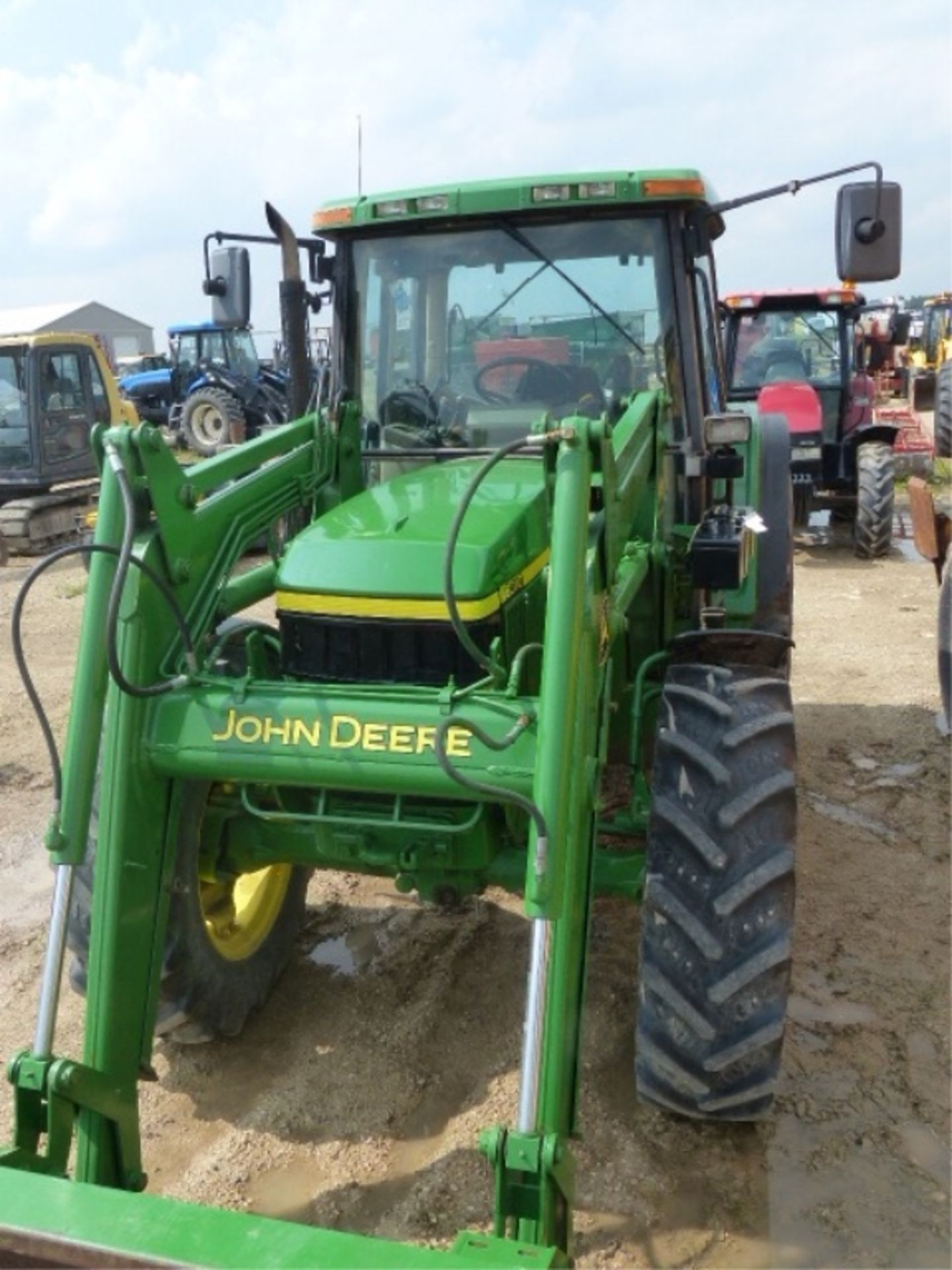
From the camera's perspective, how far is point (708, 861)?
283 centimetres

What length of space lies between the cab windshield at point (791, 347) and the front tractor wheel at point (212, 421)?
8.92 meters

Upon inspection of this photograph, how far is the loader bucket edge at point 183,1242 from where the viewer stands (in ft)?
6.55

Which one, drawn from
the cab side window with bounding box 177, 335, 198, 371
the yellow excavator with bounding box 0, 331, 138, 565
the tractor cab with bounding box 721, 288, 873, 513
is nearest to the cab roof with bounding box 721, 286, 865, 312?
the tractor cab with bounding box 721, 288, 873, 513

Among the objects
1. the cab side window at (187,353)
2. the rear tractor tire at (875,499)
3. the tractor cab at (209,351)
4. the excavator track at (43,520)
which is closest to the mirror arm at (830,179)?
the rear tractor tire at (875,499)

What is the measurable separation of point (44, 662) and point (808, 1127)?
20.4 ft

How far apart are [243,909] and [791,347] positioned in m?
8.78

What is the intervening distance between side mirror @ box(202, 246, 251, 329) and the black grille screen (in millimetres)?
1708

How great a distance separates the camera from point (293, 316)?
164 inches

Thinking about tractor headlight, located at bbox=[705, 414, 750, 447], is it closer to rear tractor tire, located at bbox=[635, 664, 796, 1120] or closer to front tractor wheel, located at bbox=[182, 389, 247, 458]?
rear tractor tire, located at bbox=[635, 664, 796, 1120]

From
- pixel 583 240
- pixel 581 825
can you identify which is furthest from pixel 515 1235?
pixel 583 240

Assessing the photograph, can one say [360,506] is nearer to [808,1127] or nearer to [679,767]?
[679,767]

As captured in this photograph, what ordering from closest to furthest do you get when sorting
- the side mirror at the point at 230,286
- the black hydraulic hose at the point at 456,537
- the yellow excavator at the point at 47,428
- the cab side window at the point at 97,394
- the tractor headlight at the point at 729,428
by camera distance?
the black hydraulic hose at the point at 456,537 → the tractor headlight at the point at 729,428 → the side mirror at the point at 230,286 → the yellow excavator at the point at 47,428 → the cab side window at the point at 97,394

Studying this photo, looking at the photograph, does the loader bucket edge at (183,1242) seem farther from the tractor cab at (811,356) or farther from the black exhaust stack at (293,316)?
the tractor cab at (811,356)

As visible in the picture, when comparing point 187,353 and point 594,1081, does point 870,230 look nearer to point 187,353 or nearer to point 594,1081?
point 594,1081
